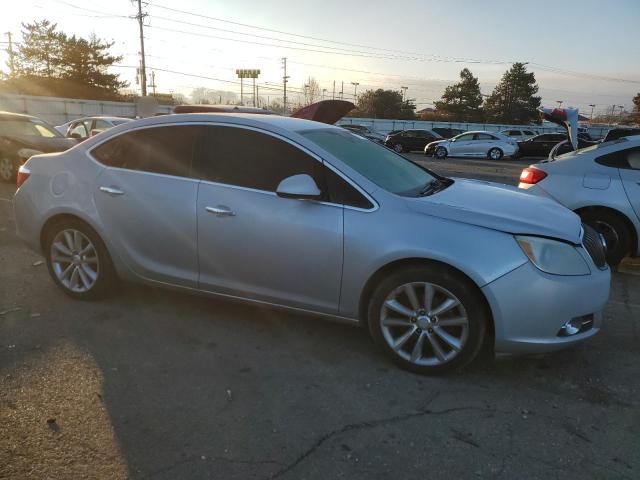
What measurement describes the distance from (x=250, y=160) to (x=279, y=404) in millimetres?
1689

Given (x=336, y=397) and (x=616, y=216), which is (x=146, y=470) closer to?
(x=336, y=397)

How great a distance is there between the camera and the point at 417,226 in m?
3.12

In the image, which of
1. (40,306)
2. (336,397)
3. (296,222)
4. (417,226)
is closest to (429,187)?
(417,226)

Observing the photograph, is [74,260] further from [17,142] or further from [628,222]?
[17,142]

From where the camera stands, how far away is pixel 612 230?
17.9 feet

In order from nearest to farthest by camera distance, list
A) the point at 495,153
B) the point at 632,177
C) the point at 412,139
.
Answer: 1. the point at 632,177
2. the point at 495,153
3. the point at 412,139

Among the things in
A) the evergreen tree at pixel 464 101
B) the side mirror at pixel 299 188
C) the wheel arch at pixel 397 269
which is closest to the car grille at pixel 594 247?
the wheel arch at pixel 397 269

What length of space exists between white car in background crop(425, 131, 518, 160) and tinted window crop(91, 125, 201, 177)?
2471 cm

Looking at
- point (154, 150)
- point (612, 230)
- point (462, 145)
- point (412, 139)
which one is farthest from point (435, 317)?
point (412, 139)

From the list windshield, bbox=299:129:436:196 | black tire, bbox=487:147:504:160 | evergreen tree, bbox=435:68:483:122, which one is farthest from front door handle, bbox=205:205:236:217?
evergreen tree, bbox=435:68:483:122

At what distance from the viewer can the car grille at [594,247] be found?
328 centimetres

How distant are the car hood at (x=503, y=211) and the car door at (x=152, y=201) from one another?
167cm

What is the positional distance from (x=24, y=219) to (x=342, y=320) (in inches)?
118

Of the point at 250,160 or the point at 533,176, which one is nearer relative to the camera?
the point at 250,160
